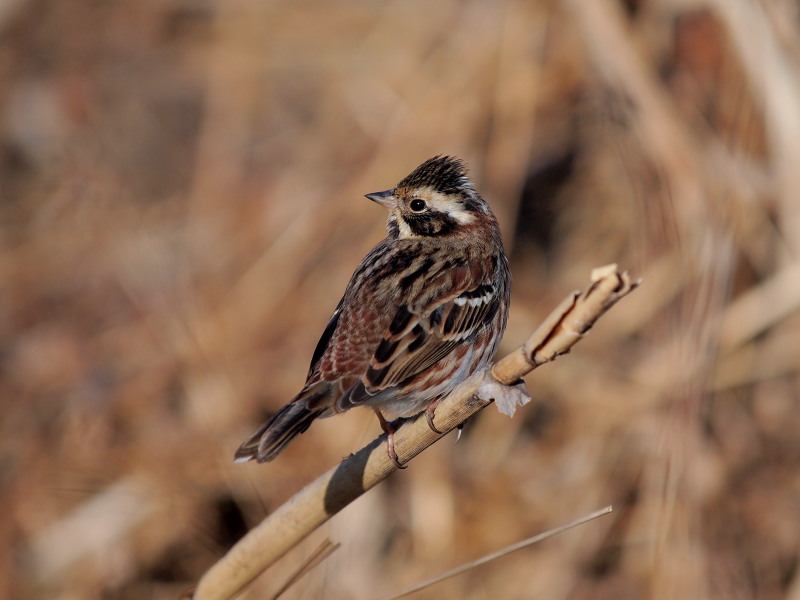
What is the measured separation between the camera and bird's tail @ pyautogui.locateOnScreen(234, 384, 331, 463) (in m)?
2.58

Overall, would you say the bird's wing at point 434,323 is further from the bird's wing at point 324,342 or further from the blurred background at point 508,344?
the blurred background at point 508,344

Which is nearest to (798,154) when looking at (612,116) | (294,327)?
(612,116)

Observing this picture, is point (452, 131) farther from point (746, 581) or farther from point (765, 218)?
point (746, 581)

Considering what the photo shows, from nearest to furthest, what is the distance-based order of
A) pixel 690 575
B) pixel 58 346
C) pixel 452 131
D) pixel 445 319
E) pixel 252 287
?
pixel 445 319
pixel 690 575
pixel 452 131
pixel 252 287
pixel 58 346

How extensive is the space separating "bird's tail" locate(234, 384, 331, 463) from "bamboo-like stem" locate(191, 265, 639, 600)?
18 centimetres

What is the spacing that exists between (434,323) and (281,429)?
31.3 inches

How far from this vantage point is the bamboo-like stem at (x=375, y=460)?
1.90 m

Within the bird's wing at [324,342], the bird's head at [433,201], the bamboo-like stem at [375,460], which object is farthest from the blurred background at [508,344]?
the bamboo-like stem at [375,460]

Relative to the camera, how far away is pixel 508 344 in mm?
5902

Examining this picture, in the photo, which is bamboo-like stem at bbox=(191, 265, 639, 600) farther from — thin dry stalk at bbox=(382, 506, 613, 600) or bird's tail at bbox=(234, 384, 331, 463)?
thin dry stalk at bbox=(382, 506, 613, 600)

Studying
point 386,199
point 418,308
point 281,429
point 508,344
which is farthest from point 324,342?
point 508,344

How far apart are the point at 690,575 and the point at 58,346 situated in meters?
5.02

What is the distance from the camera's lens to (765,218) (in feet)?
19.5

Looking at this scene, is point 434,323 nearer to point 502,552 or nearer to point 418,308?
point 418,308
